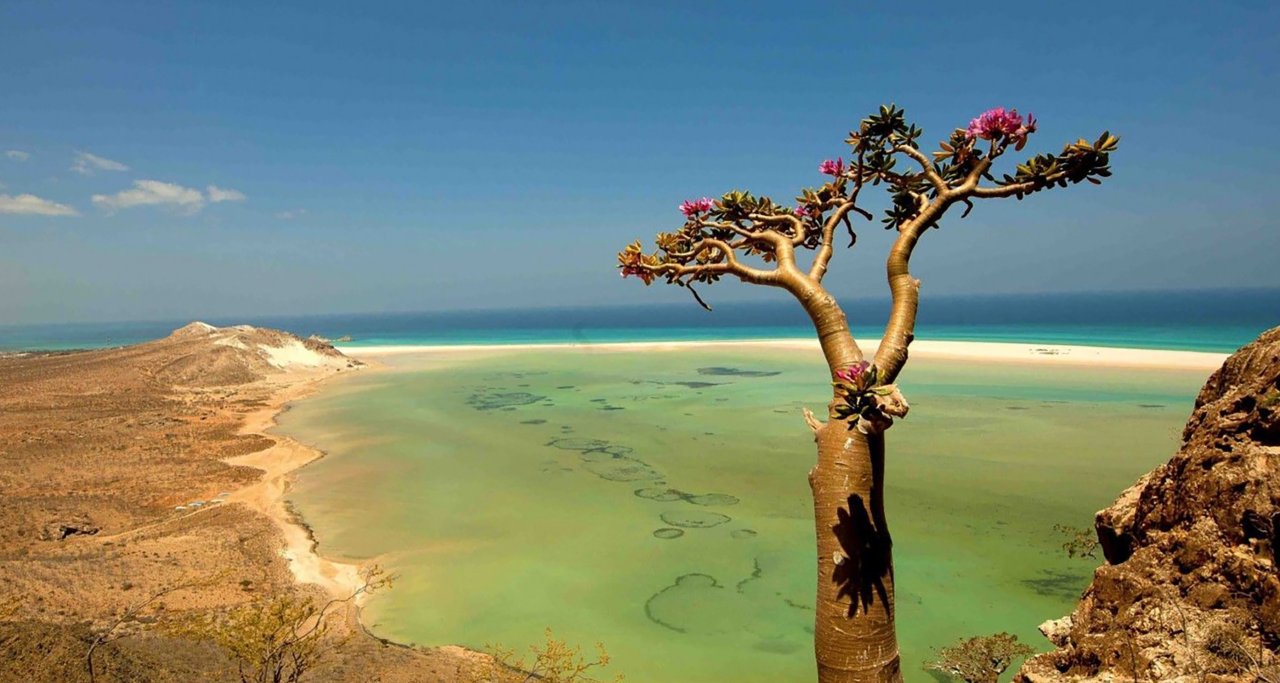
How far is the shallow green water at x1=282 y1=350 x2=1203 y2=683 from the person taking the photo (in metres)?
10.5

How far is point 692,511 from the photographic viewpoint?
53.1ft

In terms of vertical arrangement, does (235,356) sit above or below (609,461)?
above

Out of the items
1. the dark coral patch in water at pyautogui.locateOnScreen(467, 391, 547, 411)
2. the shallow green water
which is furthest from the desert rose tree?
the dark coral patch in water at pyautogui.locateOnScreen(467, 391, 547, 411)

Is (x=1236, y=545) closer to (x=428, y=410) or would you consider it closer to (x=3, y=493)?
(x=3, y=493)

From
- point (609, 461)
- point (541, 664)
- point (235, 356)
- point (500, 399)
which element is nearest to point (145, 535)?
point (541, 664)

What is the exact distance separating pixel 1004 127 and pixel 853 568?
317 cm

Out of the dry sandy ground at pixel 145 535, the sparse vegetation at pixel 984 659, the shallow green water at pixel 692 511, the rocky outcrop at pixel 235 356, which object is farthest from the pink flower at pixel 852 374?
the rocky outcrop at pixel 235 356

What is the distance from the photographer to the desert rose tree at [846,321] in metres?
3.92

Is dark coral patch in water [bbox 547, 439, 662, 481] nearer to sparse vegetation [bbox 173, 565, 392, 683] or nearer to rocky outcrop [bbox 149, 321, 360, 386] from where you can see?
sparse vegetation [bbox 173, 565, 392, 683]

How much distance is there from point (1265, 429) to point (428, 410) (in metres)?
33.1

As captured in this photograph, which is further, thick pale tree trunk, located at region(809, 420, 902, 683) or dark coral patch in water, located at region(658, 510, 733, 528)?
dark coral patch in water, located at region(658, 510, 733, 528)

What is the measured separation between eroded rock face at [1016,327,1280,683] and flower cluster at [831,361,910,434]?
6.86 ft

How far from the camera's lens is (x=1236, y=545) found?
368cm

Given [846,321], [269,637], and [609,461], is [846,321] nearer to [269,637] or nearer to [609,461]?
[269,637]
